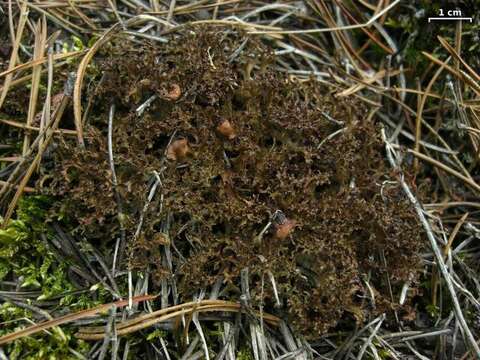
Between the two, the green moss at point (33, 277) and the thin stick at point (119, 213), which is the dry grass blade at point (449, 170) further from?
the green moss at point (33, 277)

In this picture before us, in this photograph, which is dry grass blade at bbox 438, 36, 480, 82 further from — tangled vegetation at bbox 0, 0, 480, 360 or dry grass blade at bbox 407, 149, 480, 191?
dry grass blade at bbox 407, 149, 480, 191

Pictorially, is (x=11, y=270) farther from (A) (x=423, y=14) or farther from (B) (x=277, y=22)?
(A) (x=423, y=14)

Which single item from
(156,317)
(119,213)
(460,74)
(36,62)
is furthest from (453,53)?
(36,62)

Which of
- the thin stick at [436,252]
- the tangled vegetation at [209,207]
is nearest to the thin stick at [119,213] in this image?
the tangled vegetation at [209,207]

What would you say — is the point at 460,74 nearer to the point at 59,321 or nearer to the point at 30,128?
the point at 30,128

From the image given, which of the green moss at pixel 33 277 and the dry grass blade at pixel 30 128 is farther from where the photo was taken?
the dry grass blade at pixel 30 128

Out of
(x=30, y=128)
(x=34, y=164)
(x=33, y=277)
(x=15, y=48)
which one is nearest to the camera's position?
(x=33, y=277)

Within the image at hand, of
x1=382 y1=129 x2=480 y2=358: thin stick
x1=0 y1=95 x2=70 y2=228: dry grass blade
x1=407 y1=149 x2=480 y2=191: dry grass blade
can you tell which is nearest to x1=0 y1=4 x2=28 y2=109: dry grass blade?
x1=0 y1=95 x2=70 y2=228: dry grass blade

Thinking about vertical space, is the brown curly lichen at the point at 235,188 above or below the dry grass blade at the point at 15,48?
below
